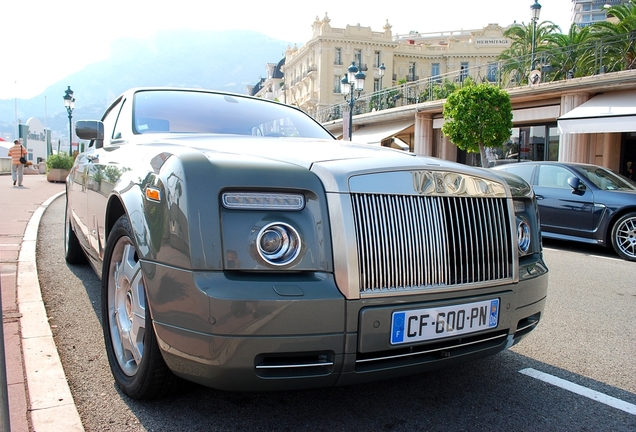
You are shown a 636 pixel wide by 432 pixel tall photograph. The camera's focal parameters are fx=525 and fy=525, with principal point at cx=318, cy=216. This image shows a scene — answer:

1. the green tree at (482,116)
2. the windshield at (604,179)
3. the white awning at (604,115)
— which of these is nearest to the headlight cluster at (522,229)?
the windshield at (604,179)

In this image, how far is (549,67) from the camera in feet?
63.7

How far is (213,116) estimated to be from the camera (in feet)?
11.5

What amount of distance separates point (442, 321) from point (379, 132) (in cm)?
2713

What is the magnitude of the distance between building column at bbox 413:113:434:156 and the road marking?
2370 centimetres

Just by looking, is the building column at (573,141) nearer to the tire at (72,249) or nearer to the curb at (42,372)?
the tire at (72,249)

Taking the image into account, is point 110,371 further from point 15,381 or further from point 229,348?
point 229,348

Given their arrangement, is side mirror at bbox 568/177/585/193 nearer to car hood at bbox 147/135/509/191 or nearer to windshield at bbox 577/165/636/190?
windshield at bbox 577/165/636/190

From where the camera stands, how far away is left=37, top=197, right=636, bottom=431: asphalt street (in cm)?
228

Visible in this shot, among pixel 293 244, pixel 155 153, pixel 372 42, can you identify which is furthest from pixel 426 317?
pixel 372 42

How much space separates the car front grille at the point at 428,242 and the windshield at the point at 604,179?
21.6 ft

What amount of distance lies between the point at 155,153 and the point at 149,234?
44cm

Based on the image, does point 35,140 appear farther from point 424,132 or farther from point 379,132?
point 424,132

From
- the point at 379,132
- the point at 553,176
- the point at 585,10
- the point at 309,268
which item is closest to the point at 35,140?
the point at 379,132

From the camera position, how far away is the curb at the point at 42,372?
221 cm
